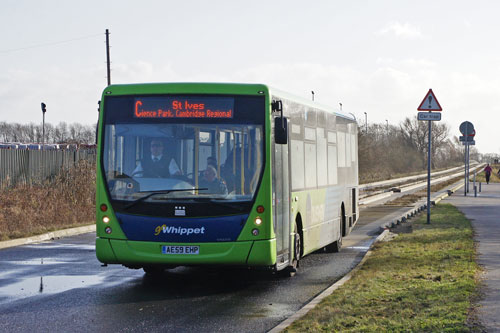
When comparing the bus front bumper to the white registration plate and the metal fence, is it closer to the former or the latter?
the white registration plate

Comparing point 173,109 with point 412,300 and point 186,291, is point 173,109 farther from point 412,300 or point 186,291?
point 412,300

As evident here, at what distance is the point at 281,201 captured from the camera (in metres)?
11.5

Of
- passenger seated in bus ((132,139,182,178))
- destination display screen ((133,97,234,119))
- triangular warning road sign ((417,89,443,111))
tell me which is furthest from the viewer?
triangular warning road sign ((417,89,443,111))

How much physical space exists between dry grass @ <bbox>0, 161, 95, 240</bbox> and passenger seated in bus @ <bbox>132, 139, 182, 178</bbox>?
26.9ft

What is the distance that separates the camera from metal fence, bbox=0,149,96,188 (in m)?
29.3

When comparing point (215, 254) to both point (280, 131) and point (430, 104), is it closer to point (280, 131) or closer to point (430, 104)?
point (280, 131)

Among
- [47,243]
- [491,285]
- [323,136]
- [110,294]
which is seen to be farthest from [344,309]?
[47,243]

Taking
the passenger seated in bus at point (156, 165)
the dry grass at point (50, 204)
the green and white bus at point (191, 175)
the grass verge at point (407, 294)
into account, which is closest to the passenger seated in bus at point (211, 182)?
the green and white bus at point (191, 175)

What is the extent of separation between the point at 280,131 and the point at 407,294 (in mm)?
2734

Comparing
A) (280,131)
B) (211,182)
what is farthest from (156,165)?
(280,131)

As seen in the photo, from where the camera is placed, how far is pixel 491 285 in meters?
10.6

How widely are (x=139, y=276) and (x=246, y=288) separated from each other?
200cm

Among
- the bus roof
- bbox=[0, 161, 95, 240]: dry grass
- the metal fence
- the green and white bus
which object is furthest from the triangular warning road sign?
the metal fence

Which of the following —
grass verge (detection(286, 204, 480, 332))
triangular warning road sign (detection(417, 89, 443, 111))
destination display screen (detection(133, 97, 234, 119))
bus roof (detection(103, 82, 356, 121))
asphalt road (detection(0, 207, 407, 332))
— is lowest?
asphalt road (detection(0, 207, 407, 332))
